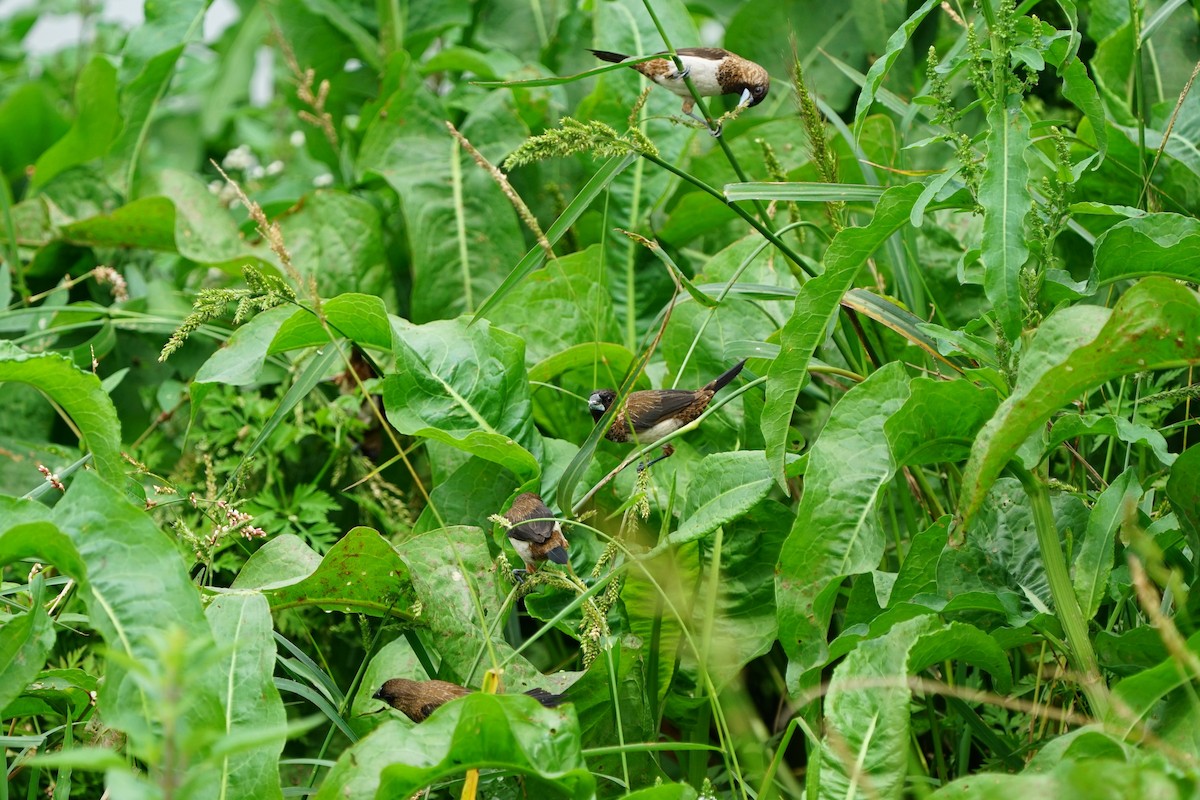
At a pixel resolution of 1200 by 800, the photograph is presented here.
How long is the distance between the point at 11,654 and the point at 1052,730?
4.74 feet

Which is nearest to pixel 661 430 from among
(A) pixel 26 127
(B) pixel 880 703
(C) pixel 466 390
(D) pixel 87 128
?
(C) pixel 466 390

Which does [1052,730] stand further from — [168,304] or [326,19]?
[326,19]

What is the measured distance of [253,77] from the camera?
12.6 feet

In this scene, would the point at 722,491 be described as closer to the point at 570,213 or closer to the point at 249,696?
the point at 570,213

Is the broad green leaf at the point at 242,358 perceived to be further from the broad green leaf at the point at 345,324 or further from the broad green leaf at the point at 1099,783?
the broad green leaf at the point at 1099,783

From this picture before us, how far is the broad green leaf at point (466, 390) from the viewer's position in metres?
1.86

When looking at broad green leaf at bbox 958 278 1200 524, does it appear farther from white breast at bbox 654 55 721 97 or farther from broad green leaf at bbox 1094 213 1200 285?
white breast at bbox 654 55 721 97

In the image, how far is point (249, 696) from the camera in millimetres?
1448

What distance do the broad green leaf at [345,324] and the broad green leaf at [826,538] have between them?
30.2 inches

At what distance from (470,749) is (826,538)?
1.80ft

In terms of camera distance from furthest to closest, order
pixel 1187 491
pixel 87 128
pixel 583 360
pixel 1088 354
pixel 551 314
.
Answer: pixel 87 128 < pixel 551 314 < pixel 583 360 < pixel 1187 491 < pixel 1088 354

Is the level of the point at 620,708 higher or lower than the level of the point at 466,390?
lower

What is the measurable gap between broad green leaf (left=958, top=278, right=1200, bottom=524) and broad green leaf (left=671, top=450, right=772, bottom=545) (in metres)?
0.36

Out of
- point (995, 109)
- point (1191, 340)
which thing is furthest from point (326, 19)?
point (1191, 340)
